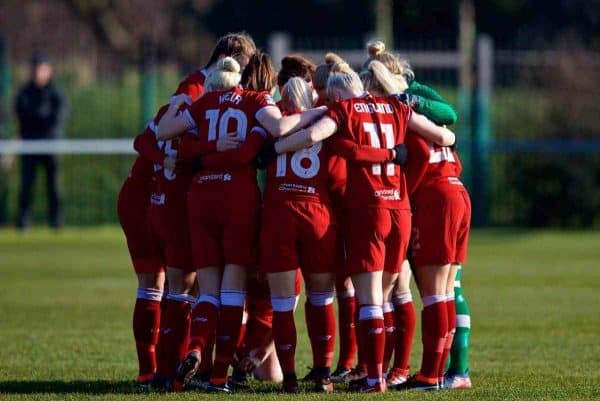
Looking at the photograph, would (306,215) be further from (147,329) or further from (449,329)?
(147,329)

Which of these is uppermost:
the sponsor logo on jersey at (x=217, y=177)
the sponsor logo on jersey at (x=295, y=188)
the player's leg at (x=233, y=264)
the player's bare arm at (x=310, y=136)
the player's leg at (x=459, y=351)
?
the player's bare arm at (x=310, y=136)

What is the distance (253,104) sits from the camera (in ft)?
27.1

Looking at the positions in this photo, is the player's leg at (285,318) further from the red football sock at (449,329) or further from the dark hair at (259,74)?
the dark hair at (259,74)

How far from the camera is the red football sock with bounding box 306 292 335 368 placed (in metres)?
8.31

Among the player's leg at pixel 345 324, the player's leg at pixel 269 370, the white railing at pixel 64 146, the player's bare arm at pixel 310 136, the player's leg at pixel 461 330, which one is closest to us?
the player's bare arm at pixel 310 136

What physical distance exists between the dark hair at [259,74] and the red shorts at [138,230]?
3.49 feet

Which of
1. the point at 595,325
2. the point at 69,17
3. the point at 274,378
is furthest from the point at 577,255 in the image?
the point at 69,17

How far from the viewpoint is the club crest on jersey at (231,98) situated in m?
8.30

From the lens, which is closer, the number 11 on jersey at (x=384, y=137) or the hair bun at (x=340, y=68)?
the number 11 on jersey at (x=384, y=137)

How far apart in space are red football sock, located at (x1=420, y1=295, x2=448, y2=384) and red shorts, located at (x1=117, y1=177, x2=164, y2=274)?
5.82 feet

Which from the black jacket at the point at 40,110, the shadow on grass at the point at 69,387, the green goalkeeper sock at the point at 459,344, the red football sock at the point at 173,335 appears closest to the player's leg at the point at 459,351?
the green goalkeeper sock at the point at 459,344

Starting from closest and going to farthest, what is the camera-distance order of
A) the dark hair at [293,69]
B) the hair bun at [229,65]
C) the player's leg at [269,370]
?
the hair bun at [229,65] → the dark hair at [293,69] → the player's leg at [269,370]

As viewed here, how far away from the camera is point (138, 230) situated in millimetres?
8836

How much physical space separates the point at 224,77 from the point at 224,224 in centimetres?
91
